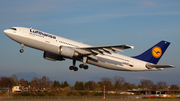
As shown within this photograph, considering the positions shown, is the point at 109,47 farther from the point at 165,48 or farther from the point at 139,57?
the point at 165,48

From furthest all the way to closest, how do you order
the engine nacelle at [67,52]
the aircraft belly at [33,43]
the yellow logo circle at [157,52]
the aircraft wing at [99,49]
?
1. the yellow logo circle at [157,52]
2. the aircraft wing at [99,49]
3. the engine nacelle at [67,52]
4. the aircraft belly at [33,43]

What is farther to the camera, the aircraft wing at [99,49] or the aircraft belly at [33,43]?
the aircraft wing at [99,49]

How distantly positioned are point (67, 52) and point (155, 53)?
17168mm

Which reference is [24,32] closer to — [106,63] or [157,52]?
[106,63]

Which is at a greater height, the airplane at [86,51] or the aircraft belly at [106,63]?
the airplane at [86,51]

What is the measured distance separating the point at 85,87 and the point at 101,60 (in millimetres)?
44912

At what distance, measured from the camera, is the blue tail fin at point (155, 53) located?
1612 inches

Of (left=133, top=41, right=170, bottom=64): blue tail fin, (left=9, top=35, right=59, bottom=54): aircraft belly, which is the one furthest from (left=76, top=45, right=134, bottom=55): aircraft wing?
(left=133, top=41, right=170, bottom=64): blue tail fin

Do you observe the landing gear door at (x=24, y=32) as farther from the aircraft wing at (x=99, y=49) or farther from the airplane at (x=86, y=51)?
the aircraft wing at (x=99, y=49)

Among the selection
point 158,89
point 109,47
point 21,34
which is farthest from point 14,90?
point 158,89

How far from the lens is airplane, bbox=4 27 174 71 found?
33.3 meters

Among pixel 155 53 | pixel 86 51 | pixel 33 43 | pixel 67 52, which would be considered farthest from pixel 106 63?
pixel 33 43

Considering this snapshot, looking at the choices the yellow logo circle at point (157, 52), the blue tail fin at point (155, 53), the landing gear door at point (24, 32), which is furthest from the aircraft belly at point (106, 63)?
the landing gear door at point (24, 32)

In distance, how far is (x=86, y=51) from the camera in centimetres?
3603
